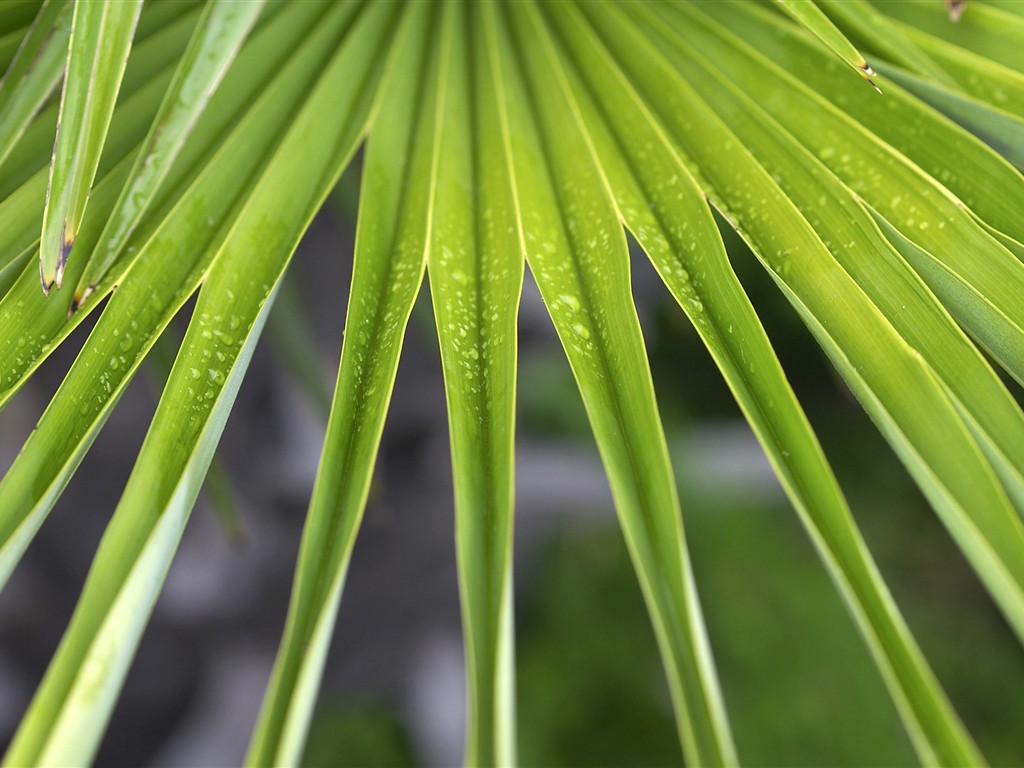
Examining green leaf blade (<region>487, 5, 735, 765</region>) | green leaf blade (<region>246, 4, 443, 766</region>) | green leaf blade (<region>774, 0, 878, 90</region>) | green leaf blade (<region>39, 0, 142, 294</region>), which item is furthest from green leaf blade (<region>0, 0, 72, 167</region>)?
green leaf blade (<region>774, 0, 878, 90</region>)

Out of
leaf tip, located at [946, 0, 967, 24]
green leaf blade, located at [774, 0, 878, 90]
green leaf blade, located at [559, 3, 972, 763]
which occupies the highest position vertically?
leaf tip, located at [946, 0, 967, 24]

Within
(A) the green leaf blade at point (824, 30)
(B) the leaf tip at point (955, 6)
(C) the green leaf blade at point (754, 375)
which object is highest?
(B) the leaf tip at point (955, 6)

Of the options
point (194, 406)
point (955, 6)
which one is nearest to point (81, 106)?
point (194, 406)

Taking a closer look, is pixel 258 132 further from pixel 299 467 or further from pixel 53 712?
pixel 299 467

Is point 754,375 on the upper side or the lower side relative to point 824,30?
lower

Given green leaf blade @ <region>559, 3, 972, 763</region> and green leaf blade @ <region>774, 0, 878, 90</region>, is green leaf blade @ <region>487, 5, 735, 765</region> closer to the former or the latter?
green leaf blade @ <region>559, 3, 972, 763</region>

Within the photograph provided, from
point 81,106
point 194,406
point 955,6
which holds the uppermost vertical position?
point 955,6

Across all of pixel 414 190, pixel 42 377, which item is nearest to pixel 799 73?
pixel 414 190

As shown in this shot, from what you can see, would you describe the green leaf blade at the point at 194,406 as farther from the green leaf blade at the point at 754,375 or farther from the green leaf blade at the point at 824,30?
the green leaf blade at the point at 824,30

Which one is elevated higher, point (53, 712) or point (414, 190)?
point (414, 190)

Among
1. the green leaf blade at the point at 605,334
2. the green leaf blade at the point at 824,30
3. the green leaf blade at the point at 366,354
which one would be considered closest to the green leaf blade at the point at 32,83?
the green leaf blade at the point at 366,354

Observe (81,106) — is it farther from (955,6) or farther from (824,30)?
(955,6)
